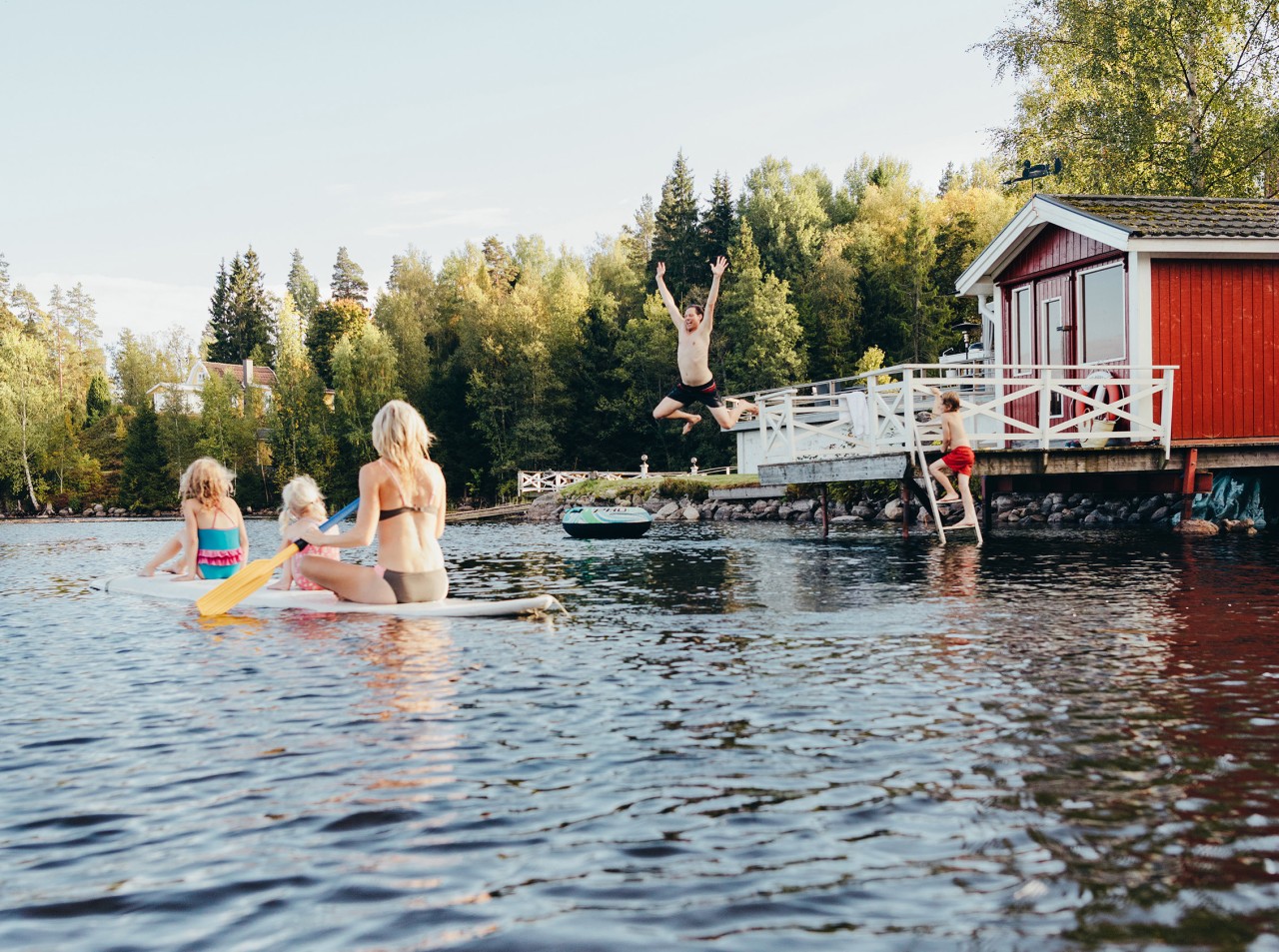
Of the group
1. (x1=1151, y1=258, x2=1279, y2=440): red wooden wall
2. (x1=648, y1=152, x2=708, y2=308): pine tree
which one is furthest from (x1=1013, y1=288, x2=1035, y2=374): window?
(x1=648, y1=152, x2=708, y2=308): pine tree

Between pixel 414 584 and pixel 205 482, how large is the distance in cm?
313

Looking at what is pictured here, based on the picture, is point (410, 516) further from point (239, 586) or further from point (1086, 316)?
point (1086, 316)

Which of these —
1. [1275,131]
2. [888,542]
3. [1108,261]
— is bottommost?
[888,542]

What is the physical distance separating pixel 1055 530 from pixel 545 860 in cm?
A: 2014

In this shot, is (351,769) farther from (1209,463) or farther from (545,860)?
(1209,463)

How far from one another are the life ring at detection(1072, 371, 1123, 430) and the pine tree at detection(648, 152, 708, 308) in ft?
136

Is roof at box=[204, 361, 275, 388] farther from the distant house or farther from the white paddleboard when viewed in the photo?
the white paddleboard

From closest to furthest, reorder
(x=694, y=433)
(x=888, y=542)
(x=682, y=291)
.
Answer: (x=888, y=542) → (x=694, y=433) → (x=682, y=291)

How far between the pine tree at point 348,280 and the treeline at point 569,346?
100ft

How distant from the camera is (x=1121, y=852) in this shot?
3924mm

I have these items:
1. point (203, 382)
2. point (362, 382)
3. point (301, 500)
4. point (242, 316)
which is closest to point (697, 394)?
point (301, 500)

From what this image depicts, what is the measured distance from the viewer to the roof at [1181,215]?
18.9 m

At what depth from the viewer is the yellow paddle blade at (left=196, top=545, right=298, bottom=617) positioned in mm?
10523

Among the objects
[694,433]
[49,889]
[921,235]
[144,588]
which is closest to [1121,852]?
[49,889]
